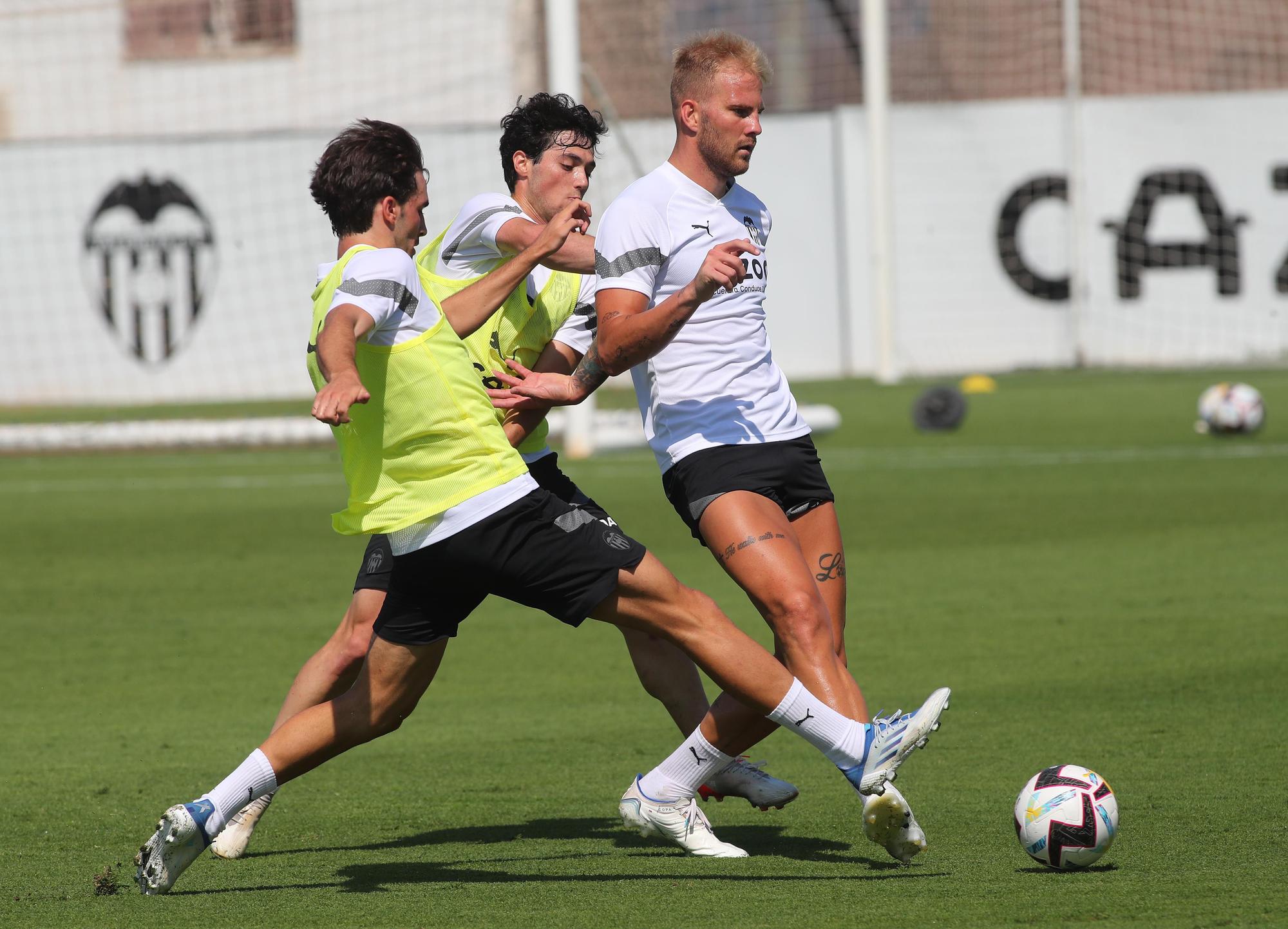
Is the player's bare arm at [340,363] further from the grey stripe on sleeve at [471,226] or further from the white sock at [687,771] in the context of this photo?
the white sock at [687,771]

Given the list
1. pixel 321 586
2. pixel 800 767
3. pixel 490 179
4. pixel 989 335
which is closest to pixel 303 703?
pixel 800 767

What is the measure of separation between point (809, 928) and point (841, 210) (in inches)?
842

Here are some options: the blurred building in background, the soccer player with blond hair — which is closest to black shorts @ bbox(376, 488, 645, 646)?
the soccer player with blond hair

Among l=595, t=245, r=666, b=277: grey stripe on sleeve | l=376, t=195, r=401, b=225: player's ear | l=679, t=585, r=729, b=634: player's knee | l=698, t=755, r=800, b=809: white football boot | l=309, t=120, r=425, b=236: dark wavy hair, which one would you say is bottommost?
l=698, t=755, r=800, b=809: white football boot

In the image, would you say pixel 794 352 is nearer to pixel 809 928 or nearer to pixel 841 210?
pixel 841 210

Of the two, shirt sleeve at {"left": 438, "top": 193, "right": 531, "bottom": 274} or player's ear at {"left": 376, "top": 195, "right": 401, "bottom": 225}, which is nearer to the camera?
player's ear at {"left": 376, "top": 195, "right": 401, "bottom": 225}

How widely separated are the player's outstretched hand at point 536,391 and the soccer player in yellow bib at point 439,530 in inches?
15.4

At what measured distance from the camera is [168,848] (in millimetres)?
4656

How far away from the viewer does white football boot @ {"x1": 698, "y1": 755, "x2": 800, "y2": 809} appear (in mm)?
5332

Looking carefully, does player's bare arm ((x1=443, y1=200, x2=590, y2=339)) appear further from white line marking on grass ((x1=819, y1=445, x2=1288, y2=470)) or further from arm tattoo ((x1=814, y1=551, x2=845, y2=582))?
Answer: white line marking on grass ((x1=819, y1=445, x2=1288, y2=470))

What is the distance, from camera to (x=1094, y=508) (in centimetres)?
1270

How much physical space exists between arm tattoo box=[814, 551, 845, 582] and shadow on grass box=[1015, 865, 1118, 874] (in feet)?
3.46

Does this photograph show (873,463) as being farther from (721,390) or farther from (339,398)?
(339,398)

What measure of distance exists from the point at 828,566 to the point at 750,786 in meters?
0.69
